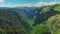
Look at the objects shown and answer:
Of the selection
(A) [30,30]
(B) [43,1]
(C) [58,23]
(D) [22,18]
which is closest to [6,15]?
(D) [22,18]

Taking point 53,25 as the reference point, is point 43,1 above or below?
above

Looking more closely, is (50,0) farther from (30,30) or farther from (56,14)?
(30,30)

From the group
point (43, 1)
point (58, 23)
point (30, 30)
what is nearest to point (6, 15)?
point (30, 30)

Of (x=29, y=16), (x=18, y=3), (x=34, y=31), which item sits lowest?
(x=34, y=31)

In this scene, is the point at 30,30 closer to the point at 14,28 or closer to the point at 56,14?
the point at 14,28

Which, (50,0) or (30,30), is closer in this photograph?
(30,30)

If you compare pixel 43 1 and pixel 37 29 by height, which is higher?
pixel 43 1
